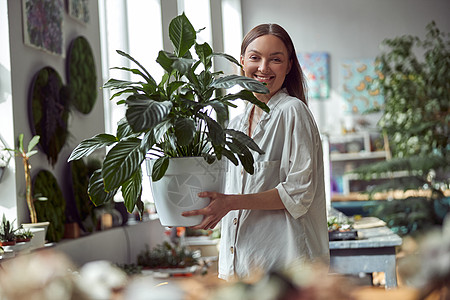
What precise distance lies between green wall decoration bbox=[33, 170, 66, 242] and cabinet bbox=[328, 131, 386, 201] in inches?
266

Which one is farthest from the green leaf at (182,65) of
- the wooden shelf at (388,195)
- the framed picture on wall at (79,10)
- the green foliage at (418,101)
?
the green foliage at (418,101)

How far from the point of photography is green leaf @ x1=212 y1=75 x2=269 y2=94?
1527 mm

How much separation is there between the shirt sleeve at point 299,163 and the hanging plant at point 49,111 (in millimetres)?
2027

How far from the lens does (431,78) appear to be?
8.01 metres

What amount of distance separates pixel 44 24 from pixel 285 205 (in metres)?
2.42

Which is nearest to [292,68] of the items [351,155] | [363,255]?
[363,255]

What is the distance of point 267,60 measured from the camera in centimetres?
185

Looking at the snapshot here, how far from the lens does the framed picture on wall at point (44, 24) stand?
3.36 metres

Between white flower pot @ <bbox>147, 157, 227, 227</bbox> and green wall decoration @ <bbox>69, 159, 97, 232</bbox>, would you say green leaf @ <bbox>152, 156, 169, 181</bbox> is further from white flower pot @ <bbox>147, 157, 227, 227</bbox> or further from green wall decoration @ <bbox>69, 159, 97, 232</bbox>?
green wall decoration @ <bbox>69, 159, 97, 232</bbox>

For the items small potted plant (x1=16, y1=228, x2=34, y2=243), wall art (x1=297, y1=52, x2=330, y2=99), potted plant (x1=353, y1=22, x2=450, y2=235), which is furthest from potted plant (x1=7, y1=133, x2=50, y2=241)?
wall art (x1=297, y1=52, x2=330, y2=99)

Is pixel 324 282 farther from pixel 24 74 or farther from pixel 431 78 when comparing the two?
pixel 431 78

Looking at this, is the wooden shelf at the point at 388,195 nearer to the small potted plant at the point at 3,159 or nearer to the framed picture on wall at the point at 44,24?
the framed picture on wall at the point at 44,24

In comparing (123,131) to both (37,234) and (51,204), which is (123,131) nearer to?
(37,234)

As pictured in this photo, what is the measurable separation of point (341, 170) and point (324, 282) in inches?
384
